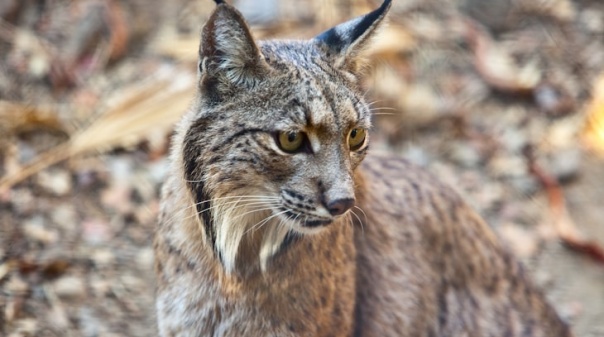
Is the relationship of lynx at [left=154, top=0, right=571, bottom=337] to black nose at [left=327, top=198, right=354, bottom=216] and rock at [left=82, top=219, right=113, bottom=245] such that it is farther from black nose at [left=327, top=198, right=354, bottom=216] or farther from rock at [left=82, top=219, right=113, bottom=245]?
rock at [left=82, top=219, right=113, bottom=245]

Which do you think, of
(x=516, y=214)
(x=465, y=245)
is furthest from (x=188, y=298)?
(x=516, y=214)

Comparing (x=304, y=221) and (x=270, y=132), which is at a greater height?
(x=270, y=132)

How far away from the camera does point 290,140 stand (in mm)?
3619

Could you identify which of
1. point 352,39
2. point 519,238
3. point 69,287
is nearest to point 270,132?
point 352,39

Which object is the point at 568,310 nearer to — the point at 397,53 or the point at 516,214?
the point at 516,214

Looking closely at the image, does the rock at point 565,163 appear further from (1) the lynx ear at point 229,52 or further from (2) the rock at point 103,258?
(1) the lynx ear at point 229,52

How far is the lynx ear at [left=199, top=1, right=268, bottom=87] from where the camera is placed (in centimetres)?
355

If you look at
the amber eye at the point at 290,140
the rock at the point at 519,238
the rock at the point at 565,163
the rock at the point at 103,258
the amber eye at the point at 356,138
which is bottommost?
the rock at the point at 519,238

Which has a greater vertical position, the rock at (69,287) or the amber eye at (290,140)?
the amber eye at (290,140)

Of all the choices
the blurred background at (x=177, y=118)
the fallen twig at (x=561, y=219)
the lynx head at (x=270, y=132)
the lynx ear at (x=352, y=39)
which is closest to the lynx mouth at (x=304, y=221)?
the lynx head at (x=270, y=132)

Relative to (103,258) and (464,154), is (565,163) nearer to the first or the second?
(464,154)

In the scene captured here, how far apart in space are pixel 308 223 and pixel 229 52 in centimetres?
72

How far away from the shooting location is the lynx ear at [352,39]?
3.93 meters

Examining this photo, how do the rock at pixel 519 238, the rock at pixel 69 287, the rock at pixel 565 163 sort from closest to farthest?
the rock at pixel 69 287 < the rock at pixel 519 238 < the rock at pixel 565 163
